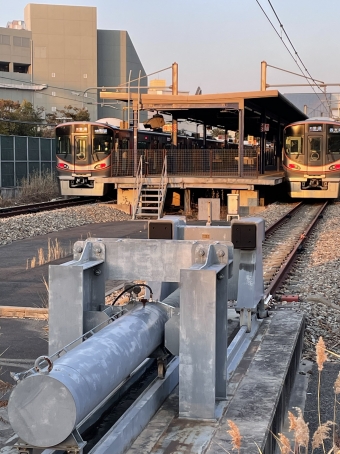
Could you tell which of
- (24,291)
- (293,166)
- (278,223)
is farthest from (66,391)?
(293,166)

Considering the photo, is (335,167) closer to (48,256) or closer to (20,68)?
(48,256)

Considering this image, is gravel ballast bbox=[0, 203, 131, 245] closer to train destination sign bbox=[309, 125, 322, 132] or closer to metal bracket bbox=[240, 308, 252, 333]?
train destination sign bbox=[309, 125, 322, 132]

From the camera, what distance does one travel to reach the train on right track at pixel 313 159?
1164 inches

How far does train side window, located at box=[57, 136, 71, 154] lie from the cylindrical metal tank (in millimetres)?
27556

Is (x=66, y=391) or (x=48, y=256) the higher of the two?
(x=66, y=391)

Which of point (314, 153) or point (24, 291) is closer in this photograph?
point (24, 291)

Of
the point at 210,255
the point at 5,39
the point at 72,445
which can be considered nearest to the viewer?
the point at 72,445

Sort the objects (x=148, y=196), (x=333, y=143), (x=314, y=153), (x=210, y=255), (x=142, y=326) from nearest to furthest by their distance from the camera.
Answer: (x=142, y=326)
(x=210, y=255)
(x=148, y=196)
(x=333, y=143)
(x=314, y=153)

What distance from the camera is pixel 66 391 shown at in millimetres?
3404

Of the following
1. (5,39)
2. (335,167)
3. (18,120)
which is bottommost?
(335,167)

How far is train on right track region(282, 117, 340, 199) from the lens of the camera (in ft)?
97.0

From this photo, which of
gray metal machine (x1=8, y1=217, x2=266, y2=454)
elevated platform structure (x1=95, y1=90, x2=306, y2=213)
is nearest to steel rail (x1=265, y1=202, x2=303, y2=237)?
elevated platform structure (x1=95, y1=90, x2=306, y2=213)

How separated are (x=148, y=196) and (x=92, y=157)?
4.87 metres

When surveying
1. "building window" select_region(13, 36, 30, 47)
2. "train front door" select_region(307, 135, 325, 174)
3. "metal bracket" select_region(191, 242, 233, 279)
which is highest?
"building window" select_region(13, 36, 30, 47)
